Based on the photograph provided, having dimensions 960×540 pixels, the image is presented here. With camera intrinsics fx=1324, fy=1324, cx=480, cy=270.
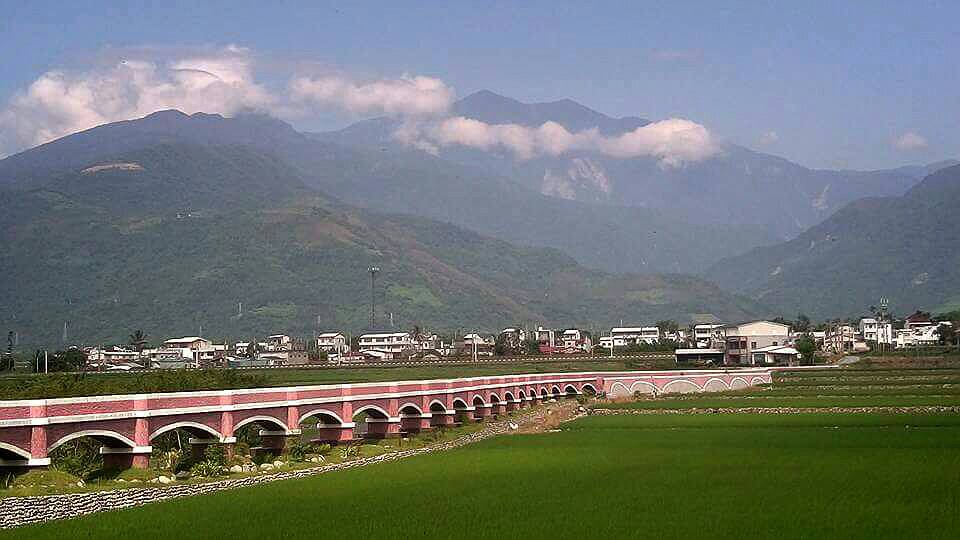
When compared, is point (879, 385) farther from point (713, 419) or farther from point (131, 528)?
point (131, 528)

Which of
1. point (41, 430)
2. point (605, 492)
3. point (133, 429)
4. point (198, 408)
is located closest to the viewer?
point (605, 492)

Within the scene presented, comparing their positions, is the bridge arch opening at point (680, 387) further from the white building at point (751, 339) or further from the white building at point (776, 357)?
the white building at point (751, 339)

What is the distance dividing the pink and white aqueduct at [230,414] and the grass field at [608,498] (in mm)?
5672

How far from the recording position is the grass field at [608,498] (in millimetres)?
26500

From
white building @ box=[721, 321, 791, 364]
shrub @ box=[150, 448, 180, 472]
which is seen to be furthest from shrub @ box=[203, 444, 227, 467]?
white building @ box=[721, 321, 791, 364]

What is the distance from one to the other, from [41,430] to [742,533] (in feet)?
65.2

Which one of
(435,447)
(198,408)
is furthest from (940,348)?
(198,408)

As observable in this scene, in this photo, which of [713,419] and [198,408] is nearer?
[198,408]

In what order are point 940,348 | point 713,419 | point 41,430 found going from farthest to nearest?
point 940,348, point 713,419, point 41,430

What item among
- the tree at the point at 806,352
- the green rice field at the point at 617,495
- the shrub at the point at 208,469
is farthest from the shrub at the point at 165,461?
the tree at the point at 806,352

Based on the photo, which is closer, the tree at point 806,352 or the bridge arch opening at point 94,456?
the bridge arch opening at point 94,456

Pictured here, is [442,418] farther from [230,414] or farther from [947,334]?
[947,334]

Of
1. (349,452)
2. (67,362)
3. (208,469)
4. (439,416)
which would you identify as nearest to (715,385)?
(439,416)

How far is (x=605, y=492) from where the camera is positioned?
107ft
